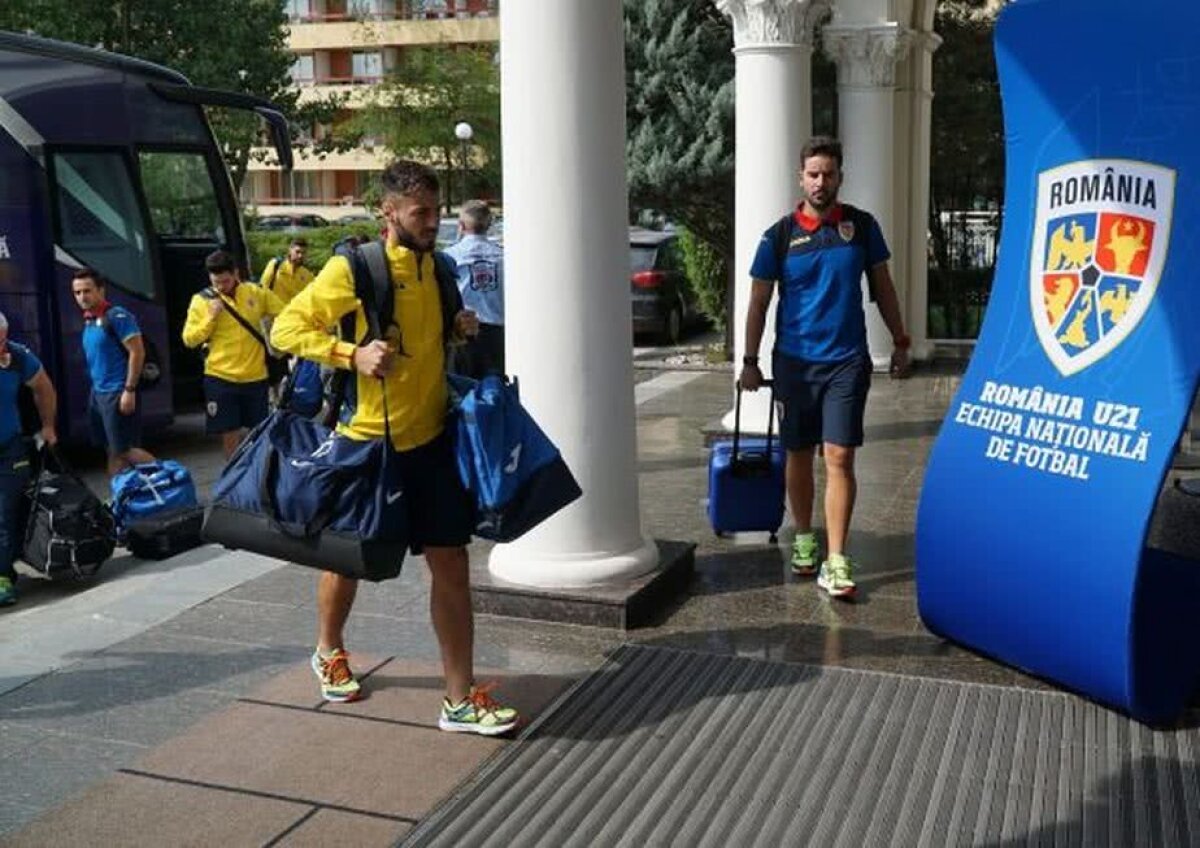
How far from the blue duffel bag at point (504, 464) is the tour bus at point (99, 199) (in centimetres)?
597

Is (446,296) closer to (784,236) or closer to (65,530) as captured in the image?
(784,236)

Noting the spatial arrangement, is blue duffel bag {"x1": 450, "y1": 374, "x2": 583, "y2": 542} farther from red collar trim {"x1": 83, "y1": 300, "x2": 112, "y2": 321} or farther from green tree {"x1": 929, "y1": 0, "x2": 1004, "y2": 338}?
green tree {"x1": 929, "y1": 0, "x2": 1004, "y2": 338}

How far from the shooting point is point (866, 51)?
44.5ft

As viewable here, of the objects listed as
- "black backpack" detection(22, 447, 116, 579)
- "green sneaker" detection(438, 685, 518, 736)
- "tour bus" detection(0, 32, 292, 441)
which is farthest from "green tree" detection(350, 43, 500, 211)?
"green sneaker" detection(438, 685, 518, 736)

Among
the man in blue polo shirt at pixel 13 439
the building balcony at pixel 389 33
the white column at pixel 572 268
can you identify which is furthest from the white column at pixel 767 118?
the building balcony at pixel 389 33

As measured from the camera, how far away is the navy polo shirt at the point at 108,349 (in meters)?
9.34

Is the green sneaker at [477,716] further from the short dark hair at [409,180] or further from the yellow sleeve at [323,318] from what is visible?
the short dark hair at [409,180]

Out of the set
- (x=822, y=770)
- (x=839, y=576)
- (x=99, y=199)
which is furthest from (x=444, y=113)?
(x=822, y=770)

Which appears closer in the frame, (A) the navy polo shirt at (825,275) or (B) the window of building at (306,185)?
(A) the navy polo shirt at (825,275)

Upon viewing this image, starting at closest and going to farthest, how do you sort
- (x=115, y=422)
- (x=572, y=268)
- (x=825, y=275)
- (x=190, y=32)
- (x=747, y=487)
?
1. (x=572, y=268)
2. (x=825, y=275)
3. (x=747, y=487)
4. (x=115, y=422)
5. (x=190, y=32)

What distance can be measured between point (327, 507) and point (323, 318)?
0.58 m

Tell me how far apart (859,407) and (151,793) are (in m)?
3.21

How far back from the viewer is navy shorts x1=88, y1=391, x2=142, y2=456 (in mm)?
9430

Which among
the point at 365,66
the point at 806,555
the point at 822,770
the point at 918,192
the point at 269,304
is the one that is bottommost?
the point at 822,770
